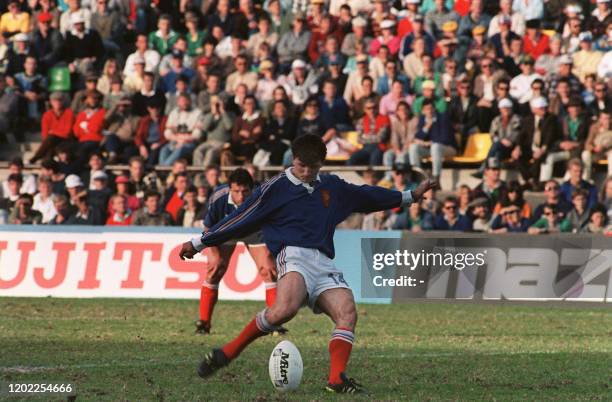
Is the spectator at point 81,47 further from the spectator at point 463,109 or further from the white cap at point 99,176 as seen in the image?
the spectator at point 463,109

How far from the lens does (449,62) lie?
24.2 meters

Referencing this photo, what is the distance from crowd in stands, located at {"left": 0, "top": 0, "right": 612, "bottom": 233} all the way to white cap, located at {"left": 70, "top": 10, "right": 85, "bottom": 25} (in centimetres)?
5

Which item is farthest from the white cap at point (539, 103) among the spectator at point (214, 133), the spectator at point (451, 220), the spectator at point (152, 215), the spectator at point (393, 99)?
the spectator at point (152, 215)

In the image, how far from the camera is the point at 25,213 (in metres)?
22.9

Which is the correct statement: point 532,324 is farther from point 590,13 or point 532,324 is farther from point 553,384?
point 590,13

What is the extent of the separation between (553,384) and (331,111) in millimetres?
13789

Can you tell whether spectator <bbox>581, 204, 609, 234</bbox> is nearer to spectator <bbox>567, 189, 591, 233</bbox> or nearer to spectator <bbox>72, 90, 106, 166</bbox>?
spectator <bbox>567, 189, 591, 233</bbox>

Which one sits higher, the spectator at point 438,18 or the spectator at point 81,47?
the spectator at point 438,18

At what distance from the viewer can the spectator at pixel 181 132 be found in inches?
993

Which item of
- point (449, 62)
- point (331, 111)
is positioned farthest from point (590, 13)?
point (331, 111)

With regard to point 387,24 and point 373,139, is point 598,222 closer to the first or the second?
→ point 373,139

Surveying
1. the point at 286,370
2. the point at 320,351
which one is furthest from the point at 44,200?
the point at 286,370

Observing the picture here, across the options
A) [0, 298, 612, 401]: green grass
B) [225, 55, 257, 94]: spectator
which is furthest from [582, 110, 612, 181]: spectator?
[225, 55, 257, 94]: spectator

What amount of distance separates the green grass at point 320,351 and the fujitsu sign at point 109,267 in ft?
1.79
